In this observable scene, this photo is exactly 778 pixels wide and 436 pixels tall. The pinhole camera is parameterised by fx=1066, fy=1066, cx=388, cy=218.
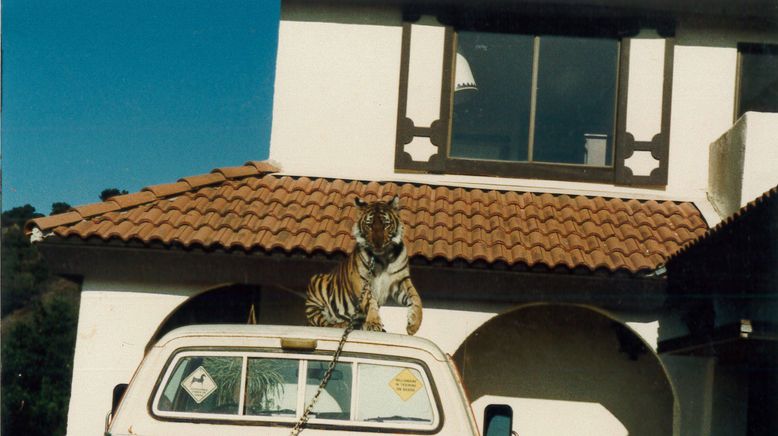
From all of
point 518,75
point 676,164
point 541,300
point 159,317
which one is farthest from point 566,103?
point 159,317

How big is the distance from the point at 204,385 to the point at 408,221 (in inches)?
215

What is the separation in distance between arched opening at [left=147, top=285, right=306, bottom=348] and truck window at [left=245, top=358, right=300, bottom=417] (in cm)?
543

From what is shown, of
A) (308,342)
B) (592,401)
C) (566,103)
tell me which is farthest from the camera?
(566,103)

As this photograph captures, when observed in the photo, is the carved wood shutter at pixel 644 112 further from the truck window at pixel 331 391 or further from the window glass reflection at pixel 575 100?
the truck window at pixel 331 391

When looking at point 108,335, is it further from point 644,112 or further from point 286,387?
point 644,112

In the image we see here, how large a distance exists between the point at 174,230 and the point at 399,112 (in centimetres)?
321

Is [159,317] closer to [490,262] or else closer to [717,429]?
[490,262]

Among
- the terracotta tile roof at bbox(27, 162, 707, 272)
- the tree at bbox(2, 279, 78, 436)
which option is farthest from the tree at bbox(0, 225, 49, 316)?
the terracotta tile roof at bbox(27, 162, 707, 272)

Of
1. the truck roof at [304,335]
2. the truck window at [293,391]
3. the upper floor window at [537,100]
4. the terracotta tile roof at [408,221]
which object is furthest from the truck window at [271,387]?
the upper floor window at [537,100]

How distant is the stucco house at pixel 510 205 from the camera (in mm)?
10211

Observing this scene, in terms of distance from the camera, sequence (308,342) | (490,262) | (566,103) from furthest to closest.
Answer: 1. (566,103)
2. (490,262)
3. (308,342)

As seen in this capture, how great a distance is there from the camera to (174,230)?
10.3m

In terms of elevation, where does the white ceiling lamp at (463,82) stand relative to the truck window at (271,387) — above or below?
above

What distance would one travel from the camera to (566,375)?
11680mm
